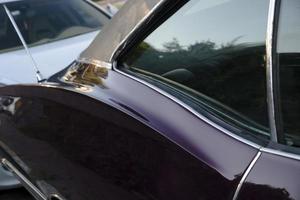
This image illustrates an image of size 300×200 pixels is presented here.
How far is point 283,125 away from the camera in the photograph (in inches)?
66.2

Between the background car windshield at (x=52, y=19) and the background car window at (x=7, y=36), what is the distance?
29 mm

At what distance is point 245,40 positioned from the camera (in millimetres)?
1909

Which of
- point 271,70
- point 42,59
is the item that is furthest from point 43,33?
point 271,70

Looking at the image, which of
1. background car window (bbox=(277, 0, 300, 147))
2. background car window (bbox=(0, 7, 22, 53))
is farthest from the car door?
background car window (bbox=(0, 7, 22, 53))

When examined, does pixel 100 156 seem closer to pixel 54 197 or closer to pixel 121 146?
pixel 121 146

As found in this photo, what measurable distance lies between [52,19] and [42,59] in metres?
0.99

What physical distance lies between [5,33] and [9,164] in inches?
91.0

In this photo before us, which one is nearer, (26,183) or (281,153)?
(281,153)

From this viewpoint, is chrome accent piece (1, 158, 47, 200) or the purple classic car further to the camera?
chrome accent piece (1, 158, 47, 200)

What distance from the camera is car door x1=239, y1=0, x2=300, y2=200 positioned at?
159 centimetres

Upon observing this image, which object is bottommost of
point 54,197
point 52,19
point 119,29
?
point 54,197

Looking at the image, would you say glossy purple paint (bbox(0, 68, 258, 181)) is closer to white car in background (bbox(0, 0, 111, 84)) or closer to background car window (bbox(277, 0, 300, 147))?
background car window (bbox(277, 0, 300, 147))

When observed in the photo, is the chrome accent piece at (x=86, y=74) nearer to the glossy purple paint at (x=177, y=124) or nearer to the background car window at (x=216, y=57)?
the glossy purple paint at (x=177, y=124)

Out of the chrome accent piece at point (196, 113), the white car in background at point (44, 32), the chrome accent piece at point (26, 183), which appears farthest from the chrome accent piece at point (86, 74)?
the white car in background at point (44, 32)
